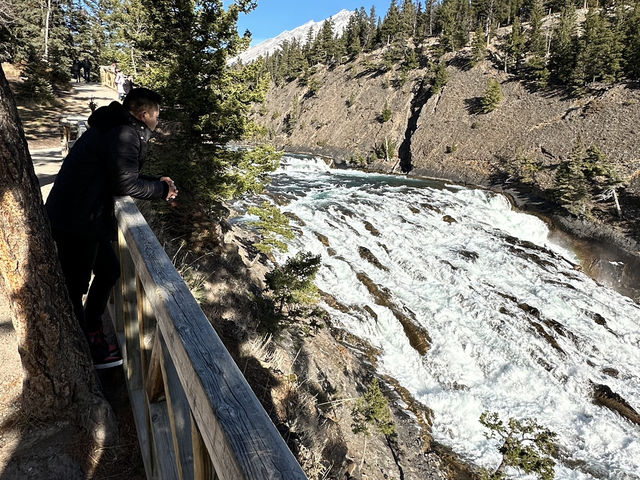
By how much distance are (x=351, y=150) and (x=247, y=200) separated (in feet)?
91.5

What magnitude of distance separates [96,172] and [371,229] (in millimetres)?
15732

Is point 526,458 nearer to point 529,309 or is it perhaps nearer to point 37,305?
point 529,309

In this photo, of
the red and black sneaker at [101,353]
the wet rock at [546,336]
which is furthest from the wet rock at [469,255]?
the red and black sneaker at [101,353]

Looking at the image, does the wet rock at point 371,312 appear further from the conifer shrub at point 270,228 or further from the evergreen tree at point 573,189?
the evergreen tree at point 573,189

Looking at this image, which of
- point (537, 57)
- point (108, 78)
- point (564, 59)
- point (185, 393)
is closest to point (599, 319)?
point (185, 393)

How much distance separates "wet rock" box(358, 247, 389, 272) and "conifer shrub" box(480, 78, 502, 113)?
30633mm

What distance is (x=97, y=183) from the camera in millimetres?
2678

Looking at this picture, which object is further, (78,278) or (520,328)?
(520,328)

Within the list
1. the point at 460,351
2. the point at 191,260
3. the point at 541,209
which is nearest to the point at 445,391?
the point at 460,351

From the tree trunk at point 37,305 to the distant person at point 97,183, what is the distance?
0.89 feet

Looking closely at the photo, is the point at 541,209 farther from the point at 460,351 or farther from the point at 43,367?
the point at 43,367

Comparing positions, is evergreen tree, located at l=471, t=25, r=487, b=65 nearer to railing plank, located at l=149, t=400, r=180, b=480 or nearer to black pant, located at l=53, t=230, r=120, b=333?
black pant, located at l=53, t=230, r=120, b=333

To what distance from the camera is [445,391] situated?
11.4m

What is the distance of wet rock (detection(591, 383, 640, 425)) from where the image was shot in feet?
35.7
